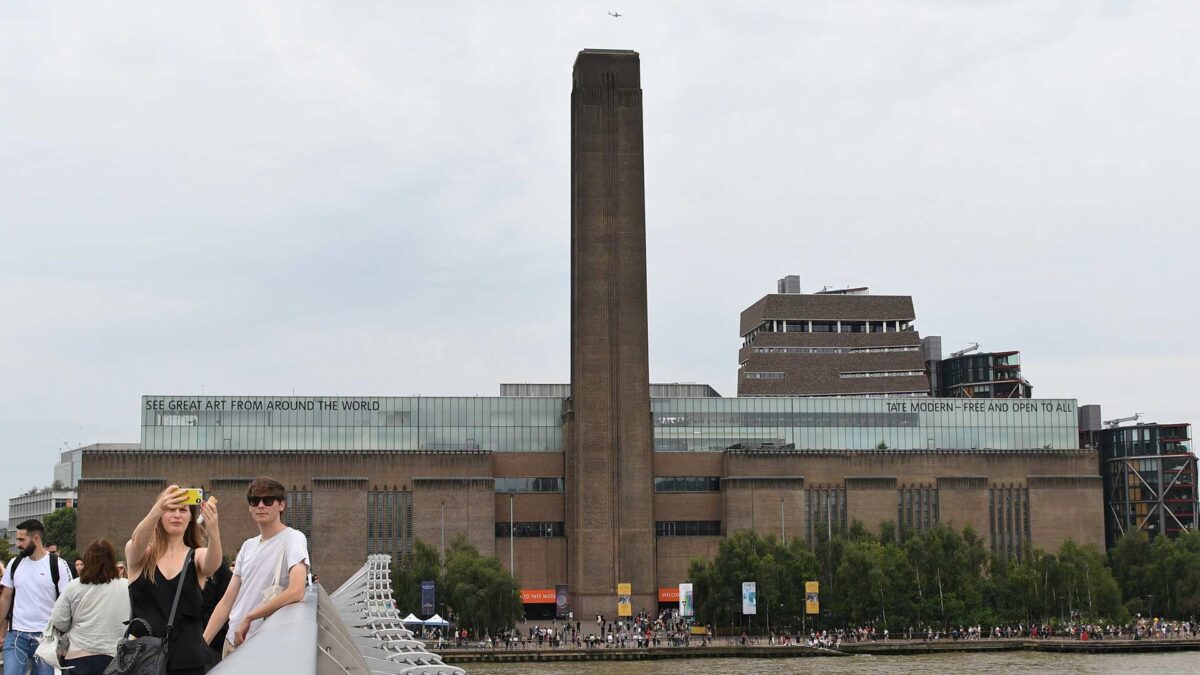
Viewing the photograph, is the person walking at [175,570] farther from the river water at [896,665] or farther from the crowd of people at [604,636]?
the crowd of people at [604,636]

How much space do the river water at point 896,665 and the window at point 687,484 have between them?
23178 millimetres

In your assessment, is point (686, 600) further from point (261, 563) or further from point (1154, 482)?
point (261, 563)

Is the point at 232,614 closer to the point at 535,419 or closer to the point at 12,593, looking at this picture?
the point at 12,593

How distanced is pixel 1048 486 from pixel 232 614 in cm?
9865

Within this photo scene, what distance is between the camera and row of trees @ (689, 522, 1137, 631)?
84375 mm

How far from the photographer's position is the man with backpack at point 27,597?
12.3 m

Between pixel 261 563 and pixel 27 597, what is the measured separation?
4894 mm

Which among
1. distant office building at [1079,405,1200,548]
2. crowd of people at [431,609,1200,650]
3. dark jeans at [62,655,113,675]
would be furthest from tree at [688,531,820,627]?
dark jeans at [62,655,113,675]

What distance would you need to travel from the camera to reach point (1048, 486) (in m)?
101

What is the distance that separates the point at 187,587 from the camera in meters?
8.41

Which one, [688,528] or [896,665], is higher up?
[688,528]

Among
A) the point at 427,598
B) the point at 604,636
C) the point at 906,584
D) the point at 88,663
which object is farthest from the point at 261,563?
the point at 906,584

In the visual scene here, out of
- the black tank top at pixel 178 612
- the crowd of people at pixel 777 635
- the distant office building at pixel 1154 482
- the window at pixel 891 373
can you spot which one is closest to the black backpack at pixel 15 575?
the black tank top at pixel 178 612

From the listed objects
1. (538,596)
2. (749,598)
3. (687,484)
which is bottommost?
(538,596)
